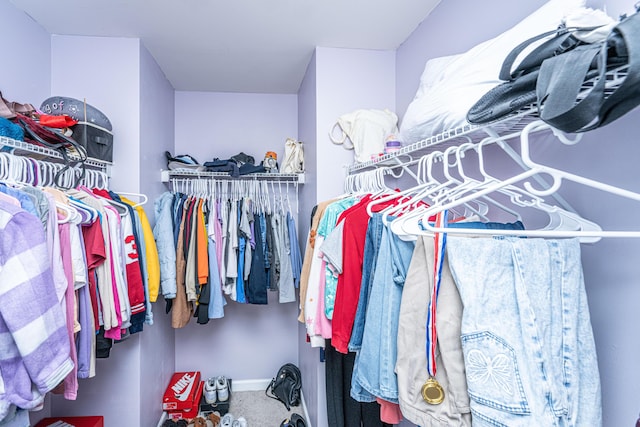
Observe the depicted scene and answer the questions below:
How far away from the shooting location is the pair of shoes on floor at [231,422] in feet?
7.28

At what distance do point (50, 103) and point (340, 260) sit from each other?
5.39 feet

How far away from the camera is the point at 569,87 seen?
50cm

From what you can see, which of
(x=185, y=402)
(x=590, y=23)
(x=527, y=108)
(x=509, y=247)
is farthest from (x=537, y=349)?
(x=185, y=402)

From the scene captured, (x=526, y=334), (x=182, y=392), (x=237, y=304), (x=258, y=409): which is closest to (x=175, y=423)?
(x=182, y=392)

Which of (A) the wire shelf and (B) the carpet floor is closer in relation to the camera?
(A) the wire shelf

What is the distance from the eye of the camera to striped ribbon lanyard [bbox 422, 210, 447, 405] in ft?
2.40

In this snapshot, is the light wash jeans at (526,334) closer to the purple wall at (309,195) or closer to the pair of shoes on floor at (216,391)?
the purple wall at (309,195)

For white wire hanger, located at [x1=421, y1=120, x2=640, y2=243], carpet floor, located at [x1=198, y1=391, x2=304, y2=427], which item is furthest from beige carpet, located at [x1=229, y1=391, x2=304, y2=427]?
white wire hanger, located at [x1=421, y1=120, x2=640, y2=243]

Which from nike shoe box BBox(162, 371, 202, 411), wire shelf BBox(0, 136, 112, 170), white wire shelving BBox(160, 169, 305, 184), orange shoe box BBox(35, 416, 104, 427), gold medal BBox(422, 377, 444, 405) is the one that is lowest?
nike shoe box BBox(162, 371, 202, 411)

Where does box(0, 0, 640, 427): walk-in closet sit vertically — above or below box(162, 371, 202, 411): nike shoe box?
above

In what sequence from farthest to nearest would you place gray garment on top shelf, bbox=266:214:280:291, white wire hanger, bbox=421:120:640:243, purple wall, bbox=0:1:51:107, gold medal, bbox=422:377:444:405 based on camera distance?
gray garment on top shelf, bbox=266:214:280:291, purple wall, bbox=0:1:51:107, gold medal, bbox=422:377:444:405, white wire hanger, bbox=421:120:640:243

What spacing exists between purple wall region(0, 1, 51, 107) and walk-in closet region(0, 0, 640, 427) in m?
0.01

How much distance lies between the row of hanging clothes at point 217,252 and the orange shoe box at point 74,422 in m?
0.60

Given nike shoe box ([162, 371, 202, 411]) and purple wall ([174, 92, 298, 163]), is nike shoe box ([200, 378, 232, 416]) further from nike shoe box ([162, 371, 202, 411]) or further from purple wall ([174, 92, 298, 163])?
purple wall ([174, 92, 298, 163])
